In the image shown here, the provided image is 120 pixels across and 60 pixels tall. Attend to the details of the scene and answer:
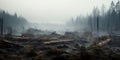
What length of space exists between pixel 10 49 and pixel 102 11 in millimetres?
84162

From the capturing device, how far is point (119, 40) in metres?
33.0

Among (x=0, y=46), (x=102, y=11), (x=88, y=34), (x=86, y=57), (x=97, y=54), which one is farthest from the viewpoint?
(x=102, y=11)

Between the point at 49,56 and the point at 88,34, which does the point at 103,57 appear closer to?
the point at 49,56

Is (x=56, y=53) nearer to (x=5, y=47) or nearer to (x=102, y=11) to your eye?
(x=5, y=47)

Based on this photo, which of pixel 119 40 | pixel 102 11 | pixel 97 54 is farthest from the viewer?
pixel 102 11

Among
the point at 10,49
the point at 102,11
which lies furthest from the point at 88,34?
the point at 102,11

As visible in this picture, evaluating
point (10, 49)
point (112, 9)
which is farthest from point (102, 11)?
point (10, 49)

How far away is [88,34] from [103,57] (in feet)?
113

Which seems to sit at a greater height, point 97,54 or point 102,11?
point 102,11

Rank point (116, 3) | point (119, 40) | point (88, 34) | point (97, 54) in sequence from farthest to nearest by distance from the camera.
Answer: point (116, 3)
point (88, 34)
point (119, 40)
point (97, 54)

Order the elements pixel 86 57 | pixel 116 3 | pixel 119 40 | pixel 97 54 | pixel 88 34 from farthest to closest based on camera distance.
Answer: pixel 116 3
pixel 88 34
pixel 119 40
pixel 97 54
pixel 86 57

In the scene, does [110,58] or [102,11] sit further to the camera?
[102,11]

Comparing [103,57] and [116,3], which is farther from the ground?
[116,3]

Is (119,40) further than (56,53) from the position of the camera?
Yes
